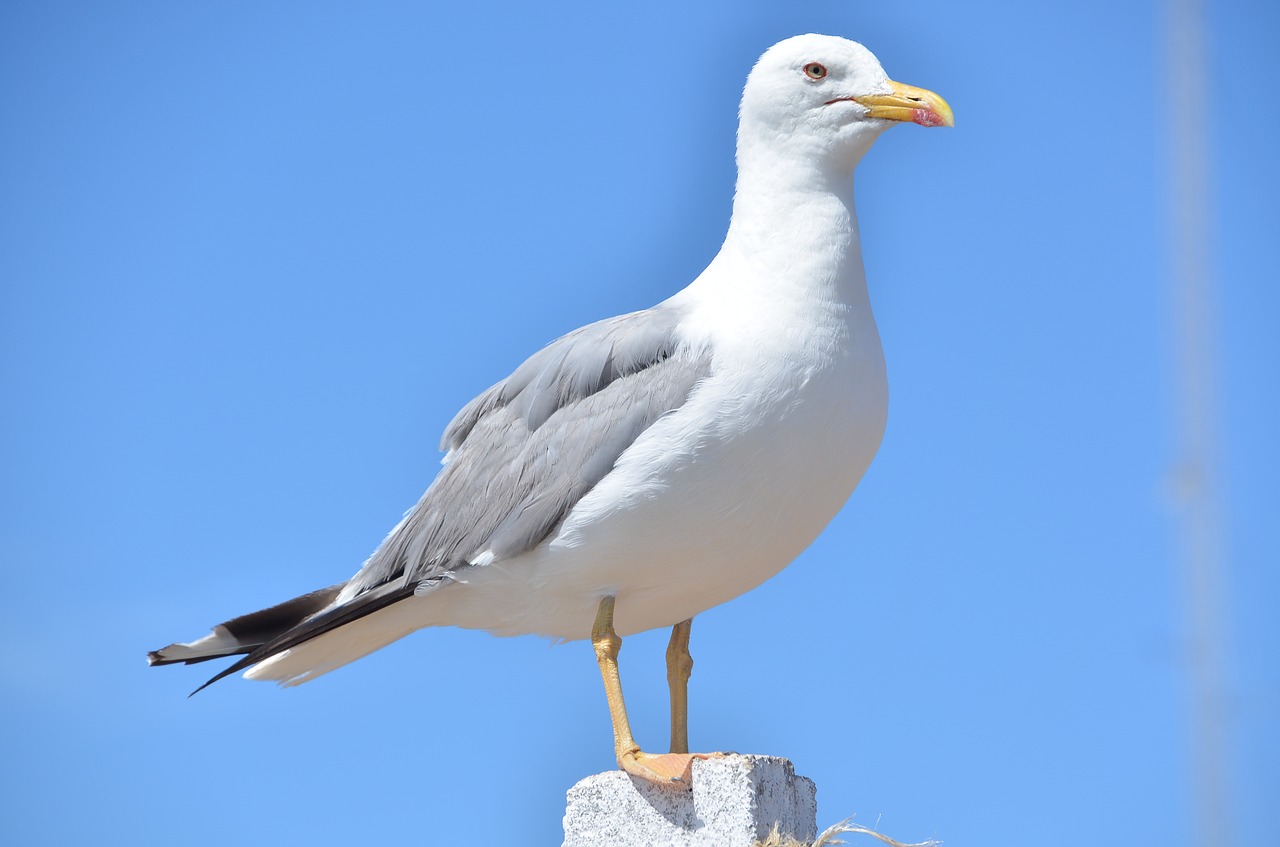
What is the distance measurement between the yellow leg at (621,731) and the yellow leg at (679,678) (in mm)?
578

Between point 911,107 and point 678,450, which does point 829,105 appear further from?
point 678,450

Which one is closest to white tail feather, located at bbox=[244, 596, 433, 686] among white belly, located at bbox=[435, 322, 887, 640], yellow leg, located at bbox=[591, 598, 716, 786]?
white belly, located at bbox=[435, 322, 887, 640]

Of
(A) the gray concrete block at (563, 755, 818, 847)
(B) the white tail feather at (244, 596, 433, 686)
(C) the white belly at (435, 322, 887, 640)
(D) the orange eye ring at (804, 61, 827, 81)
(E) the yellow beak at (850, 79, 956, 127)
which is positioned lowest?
(A) the gray concrete block at (563, 755, 818, 847)

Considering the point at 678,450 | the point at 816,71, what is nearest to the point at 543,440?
the point at 678,450

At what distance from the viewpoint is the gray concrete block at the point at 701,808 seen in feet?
19.0

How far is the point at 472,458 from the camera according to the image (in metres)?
7.25

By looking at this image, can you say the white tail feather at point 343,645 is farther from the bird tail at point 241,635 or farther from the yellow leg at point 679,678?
the yellow leg at point 679,678

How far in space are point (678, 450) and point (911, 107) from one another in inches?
82.9

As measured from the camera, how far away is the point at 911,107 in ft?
22.3

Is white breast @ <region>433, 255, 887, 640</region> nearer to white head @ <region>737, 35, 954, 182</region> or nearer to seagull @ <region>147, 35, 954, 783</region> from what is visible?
seagull @ <region>147, 35, 954, 783</region>

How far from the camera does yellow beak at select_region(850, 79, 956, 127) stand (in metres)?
6.77

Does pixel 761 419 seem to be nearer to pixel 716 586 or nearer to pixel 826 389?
pixel 826 389

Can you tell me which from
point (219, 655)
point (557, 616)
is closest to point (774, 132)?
point (557, 616)

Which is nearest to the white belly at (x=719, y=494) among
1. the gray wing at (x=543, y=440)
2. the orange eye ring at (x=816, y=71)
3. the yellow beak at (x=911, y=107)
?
the gray wing at (x=543, y=440)
